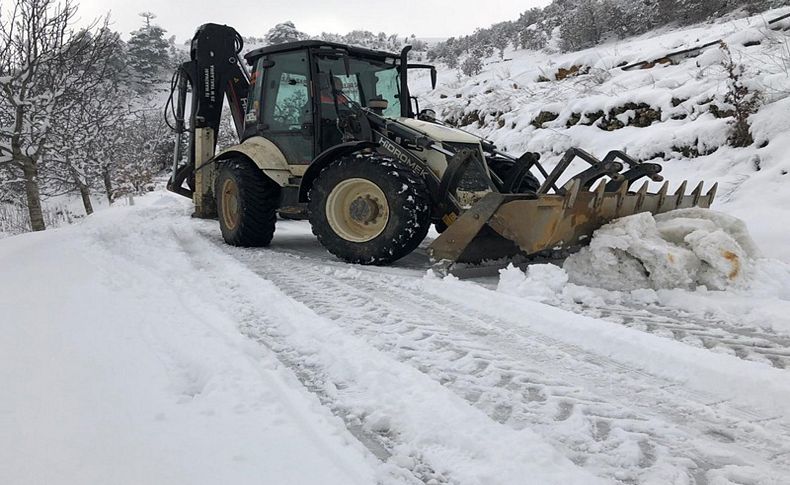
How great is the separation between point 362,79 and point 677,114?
4.93m

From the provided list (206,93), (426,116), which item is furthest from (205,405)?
(206,93)

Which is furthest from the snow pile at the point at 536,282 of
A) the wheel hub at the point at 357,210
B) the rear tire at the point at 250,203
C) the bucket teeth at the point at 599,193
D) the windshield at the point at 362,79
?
the rear tire at the point at 250,203

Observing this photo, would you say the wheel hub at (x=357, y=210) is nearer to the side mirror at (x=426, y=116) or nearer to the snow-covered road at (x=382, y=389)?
the snow-covered road at (x=382, y=389)

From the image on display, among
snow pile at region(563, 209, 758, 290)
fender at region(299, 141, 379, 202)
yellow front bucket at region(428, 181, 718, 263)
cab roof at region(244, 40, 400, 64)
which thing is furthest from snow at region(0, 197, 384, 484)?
cab roof at region(244, 40, 400, 64)

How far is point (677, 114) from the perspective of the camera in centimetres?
780

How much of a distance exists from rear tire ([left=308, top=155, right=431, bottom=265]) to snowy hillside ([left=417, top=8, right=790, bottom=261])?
3.21 metres

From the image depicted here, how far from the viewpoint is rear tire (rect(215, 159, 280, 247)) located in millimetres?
6004

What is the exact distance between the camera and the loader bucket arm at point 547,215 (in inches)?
152

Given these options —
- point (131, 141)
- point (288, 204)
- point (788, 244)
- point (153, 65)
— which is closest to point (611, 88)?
point (788, 244)

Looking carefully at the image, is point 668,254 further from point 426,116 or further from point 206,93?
point 206,93

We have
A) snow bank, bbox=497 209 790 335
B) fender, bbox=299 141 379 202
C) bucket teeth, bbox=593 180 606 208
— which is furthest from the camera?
fender, bbox=299 141 379 202

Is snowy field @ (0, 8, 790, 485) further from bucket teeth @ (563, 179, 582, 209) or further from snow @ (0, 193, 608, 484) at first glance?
bucket teeth @ (563, 179, 582, 209)

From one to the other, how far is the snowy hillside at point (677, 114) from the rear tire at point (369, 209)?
10.5ft

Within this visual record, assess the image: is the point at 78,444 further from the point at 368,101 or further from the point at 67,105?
the point at 67,105
